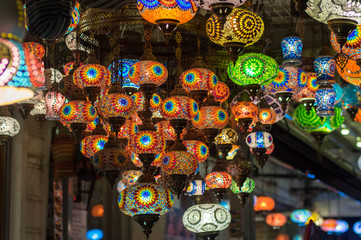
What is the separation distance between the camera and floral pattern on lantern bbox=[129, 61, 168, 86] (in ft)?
18.4

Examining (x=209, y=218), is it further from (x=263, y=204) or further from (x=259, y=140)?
(x=263, y=204)

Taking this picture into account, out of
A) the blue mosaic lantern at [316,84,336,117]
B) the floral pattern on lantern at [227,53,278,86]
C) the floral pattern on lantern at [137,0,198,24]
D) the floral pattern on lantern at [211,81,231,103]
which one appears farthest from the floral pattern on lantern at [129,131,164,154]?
the blue mosaic lantern at [316,84,336,117]

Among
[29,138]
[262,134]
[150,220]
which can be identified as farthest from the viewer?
[29,138]

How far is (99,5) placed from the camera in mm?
3777

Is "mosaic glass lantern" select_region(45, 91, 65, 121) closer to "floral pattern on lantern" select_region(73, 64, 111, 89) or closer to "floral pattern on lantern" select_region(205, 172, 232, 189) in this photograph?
"floral pattern on lantern" select_region(73, 64, 111, 89)

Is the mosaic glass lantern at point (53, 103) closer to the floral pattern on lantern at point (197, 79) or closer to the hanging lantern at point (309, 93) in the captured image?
the floral pattern on lantern at point (197, 79)

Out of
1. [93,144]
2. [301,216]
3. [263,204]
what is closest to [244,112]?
[93,144]

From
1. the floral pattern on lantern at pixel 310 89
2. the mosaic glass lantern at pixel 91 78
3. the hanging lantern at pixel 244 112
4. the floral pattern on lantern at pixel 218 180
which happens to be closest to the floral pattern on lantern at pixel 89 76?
the mosaic glass lantern at pixel 91 78

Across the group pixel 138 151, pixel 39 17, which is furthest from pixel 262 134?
pixel 39 17

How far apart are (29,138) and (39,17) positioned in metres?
5.36

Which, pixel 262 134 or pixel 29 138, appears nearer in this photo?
pixel 262 134

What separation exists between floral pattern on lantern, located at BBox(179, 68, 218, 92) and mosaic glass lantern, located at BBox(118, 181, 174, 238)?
2.45 ft

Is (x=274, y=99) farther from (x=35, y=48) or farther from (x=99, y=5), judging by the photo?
(x=99, y=5)

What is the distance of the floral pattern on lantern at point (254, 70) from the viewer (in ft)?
19.3
